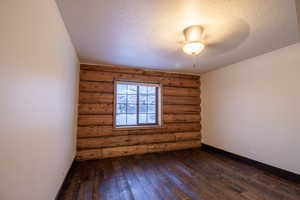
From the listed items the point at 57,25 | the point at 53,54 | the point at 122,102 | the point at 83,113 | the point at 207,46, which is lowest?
the point at 83,113

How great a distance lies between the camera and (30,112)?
39.7 inches

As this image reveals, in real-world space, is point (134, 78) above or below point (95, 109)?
above

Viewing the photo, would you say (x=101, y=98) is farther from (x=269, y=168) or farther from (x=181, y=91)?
(x=269, y=168)

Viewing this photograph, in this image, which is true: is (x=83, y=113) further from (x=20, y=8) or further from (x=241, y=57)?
(x=241, y=57)

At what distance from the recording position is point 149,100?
4031mm

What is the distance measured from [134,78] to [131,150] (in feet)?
6.25

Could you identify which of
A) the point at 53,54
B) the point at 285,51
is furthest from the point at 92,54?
the point at 285,51

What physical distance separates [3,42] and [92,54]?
2201mm

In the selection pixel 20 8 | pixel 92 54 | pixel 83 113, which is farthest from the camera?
pixel 83 113

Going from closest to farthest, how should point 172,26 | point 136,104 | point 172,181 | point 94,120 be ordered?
point 172,26 < point 172,181 < point 94,120 < point 136,104

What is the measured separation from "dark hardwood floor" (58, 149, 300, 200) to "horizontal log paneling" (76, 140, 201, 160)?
0.20 m

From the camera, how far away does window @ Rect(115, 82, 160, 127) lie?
3.68 meters

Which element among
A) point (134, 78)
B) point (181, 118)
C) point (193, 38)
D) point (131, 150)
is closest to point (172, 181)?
point (131, 150)

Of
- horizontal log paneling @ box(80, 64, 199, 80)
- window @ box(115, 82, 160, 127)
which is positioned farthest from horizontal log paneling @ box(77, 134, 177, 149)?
horizontal log paneling @ box(80, 64, 199, 80)
